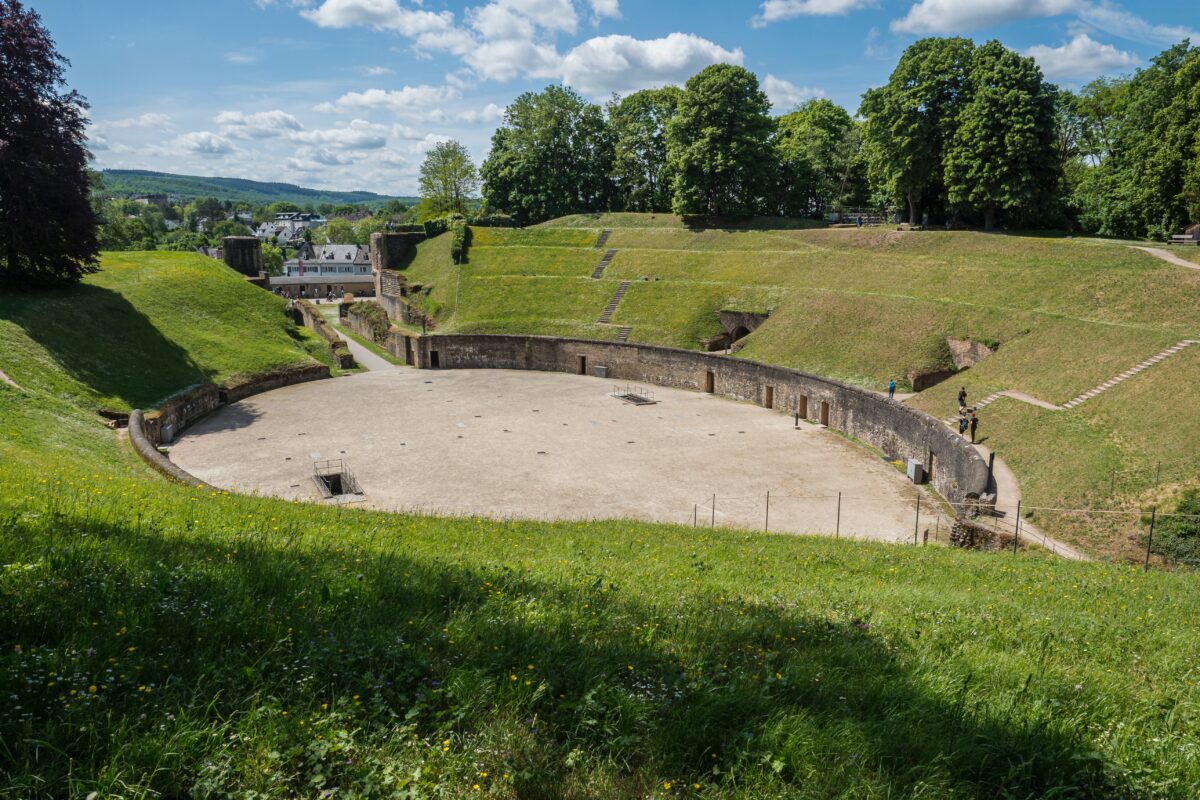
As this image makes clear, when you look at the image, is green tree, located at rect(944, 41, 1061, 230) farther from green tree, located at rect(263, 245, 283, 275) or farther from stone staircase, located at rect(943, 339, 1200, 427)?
green tree, located at rect(263, 245, 283, 275)

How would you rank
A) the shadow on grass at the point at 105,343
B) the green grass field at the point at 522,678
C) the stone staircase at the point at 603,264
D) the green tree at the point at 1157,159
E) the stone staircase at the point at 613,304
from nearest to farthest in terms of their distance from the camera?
the green grass field at the point at 522,678, the shadow on grass at the point at 105,343, the green tree at the point at 1157,159, the stone staircase at the point at 613,304, the stone staircase at the point at 603,264

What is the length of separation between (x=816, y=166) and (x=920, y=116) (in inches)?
654

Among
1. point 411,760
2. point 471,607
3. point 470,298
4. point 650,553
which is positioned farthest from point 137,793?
point 470,298

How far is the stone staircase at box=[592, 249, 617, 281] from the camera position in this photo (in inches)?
1945

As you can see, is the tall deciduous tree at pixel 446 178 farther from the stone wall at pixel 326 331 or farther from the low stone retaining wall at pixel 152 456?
the low stone retaining wall at pixel 152 456

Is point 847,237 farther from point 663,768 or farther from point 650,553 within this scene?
point 663,768

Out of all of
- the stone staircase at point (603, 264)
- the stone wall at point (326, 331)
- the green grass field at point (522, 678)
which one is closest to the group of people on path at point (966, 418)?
the green grass field at point (522, 678)

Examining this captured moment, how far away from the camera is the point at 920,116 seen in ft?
142

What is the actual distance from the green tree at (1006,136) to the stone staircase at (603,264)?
22.4m

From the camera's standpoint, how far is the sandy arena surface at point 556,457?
20.7 meters

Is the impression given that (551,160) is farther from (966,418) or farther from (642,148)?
(966,418)

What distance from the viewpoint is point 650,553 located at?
478 inches

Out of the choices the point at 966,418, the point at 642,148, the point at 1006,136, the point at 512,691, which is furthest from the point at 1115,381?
the point at 642,148

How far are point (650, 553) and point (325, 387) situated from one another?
28976 mm
